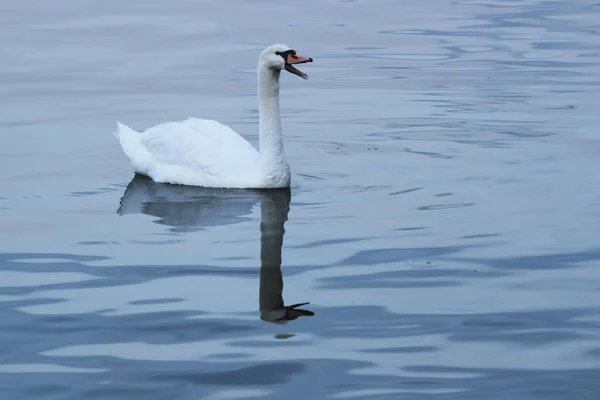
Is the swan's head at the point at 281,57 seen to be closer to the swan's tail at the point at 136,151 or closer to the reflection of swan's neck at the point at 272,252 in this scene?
the reflection of swan's neck at the point at 272,252

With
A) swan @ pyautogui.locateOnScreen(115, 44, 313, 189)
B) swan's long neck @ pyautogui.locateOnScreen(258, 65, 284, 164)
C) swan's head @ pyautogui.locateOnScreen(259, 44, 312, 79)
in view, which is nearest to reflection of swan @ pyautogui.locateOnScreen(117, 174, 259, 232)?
swan @ pyautogui.locateOnScreen(115, 44, 313, 189)

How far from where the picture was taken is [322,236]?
1063 centimetres

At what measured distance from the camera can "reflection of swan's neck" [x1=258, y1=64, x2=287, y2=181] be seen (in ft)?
41.9

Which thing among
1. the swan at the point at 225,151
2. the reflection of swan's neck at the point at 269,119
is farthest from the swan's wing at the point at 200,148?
the reflection of swan's neck at the point at 269,119

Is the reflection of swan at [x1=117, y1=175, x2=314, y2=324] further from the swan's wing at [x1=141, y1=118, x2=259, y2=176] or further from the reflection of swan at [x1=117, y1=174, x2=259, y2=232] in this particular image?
the swan's wing at [x1=141, y1=118, x2=259, y2=176]

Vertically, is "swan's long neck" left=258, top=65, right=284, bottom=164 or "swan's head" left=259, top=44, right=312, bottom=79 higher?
"swan's head" left=259, top=44, right=312, bottom=79

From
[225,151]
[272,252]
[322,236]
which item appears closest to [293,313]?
[272,252]

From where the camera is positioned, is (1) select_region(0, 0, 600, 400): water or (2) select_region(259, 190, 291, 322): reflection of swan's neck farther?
(2) select_region(259, 190, 291, 322): reflection of swan's neck

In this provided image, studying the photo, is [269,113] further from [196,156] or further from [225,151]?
[196,156]

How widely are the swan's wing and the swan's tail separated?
0.22ft

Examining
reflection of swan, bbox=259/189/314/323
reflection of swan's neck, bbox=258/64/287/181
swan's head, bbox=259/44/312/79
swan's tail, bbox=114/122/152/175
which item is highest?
swan's head, bbox=259/44/312/79

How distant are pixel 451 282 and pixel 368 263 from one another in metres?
0.77

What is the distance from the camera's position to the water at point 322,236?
7.54m

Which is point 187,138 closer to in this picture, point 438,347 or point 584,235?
point 584,235
